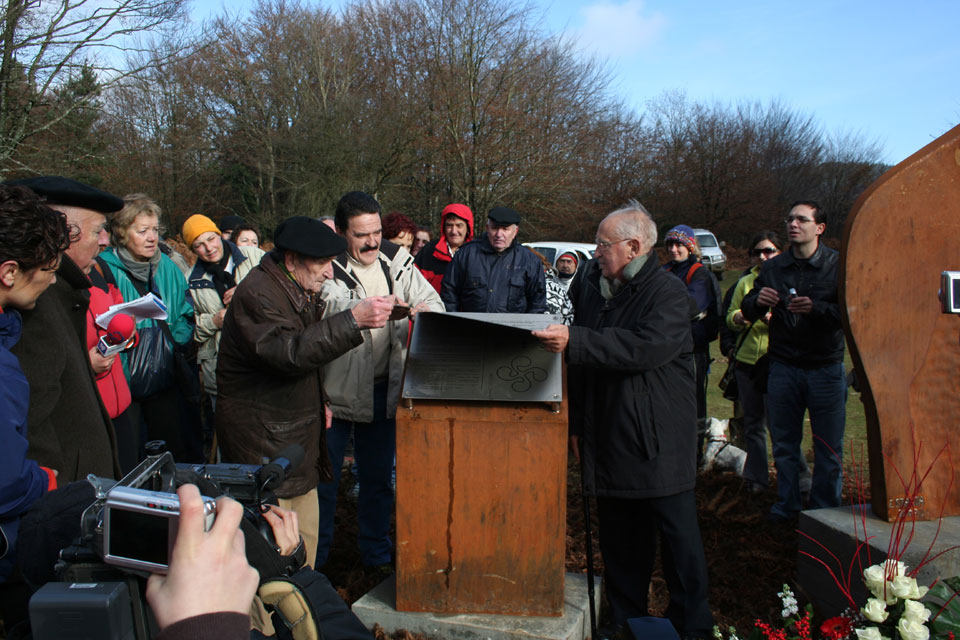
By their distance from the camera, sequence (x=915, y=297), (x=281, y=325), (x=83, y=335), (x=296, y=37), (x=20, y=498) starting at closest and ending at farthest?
(x=20, y=498) < (x=83, y=335) < (x=281, y=325) < (x=915, y=297) < (x=296, y=37)

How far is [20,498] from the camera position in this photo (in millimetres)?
1604

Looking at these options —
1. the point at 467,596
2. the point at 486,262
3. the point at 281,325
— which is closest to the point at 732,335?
the point at 486,262

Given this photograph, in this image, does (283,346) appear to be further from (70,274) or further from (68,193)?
(68,193)

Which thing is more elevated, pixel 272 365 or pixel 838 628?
pixel 272 365

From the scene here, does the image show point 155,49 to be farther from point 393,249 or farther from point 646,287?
point 646,287

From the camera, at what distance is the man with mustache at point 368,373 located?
3.46 meters

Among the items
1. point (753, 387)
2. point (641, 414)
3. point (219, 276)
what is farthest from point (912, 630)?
point (219, 276)

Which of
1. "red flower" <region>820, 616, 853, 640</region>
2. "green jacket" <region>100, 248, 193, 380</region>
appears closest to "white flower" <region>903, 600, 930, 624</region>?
"red flower" <region>820, 616, 853, 640</region>

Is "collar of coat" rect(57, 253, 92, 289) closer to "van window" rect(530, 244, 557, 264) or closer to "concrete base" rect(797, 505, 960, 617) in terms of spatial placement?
"concrete base" rect(797, 505, 960, 617)

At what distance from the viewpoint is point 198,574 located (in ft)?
3.33

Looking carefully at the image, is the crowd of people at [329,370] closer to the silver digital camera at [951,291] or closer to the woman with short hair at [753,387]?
the woman with short hair at [753,387]

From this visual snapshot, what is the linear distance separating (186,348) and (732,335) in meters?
3.98

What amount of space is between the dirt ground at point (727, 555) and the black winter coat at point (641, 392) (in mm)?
942

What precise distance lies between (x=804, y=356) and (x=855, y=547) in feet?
4.62
